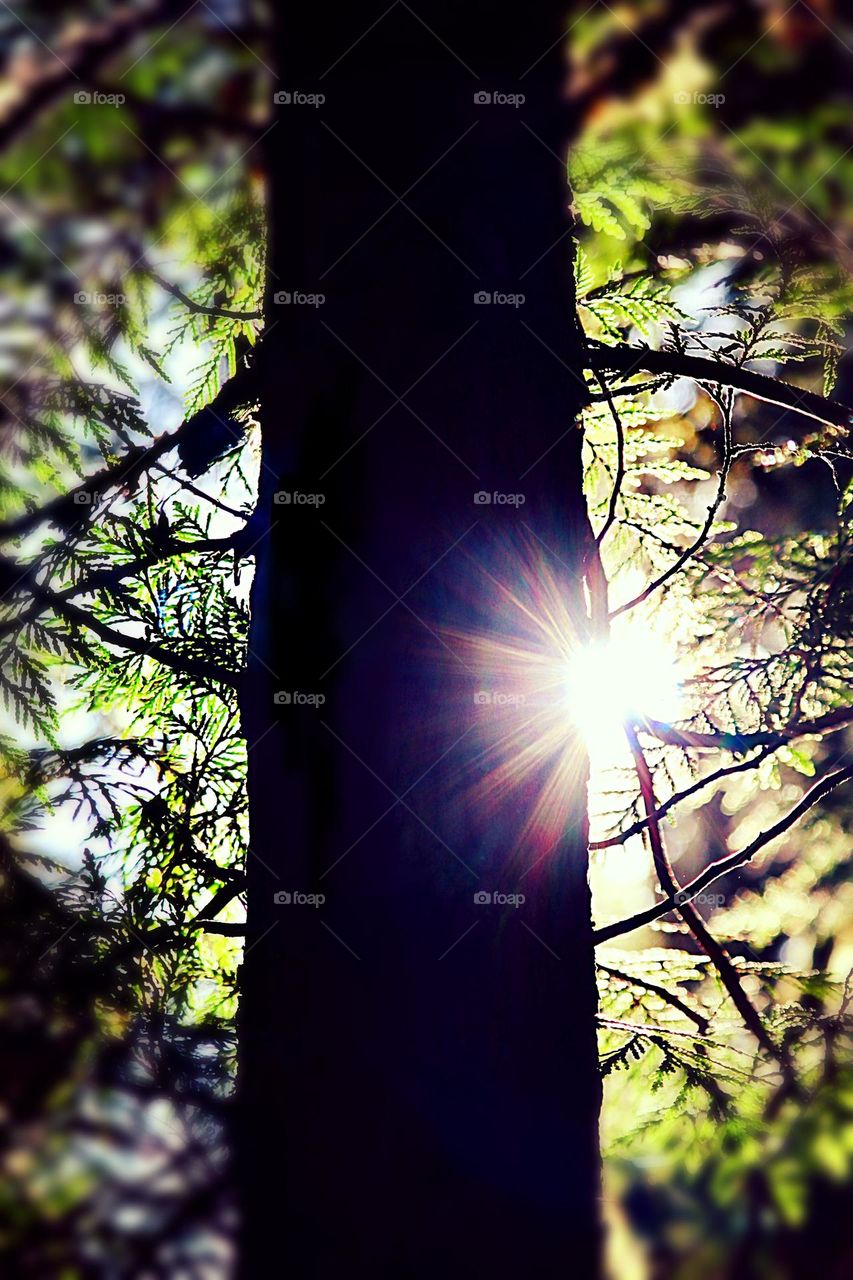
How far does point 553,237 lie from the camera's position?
1770 millimetres

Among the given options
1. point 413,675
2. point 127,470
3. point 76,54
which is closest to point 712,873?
point 413,675

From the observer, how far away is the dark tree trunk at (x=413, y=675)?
1376 mm

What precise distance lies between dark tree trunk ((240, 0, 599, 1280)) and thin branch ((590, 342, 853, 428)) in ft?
3.42

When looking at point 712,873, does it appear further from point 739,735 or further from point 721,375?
point 721,375

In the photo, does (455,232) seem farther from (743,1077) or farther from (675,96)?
(743,1077)

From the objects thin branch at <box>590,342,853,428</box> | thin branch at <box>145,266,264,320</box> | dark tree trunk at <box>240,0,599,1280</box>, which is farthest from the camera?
thin branch at <box>590,342,853,428</box>

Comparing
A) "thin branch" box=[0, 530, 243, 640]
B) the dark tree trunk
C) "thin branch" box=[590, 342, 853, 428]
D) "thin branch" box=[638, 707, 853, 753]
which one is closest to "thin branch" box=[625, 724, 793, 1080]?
"thin branch" box=[638, 707, 853, 753]

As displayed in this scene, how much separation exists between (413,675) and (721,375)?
2.06 meters

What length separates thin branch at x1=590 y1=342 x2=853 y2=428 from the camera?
281 centimetres

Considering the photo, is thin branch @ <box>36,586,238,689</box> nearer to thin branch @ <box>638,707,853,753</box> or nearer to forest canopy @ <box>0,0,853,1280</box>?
forest canopy @ <box>0,0,853,1280</box>

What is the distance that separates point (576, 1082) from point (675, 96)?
2513 millimetres

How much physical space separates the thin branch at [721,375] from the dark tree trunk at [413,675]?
1.04m

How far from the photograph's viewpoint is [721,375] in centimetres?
299

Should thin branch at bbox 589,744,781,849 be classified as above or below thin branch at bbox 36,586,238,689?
below
